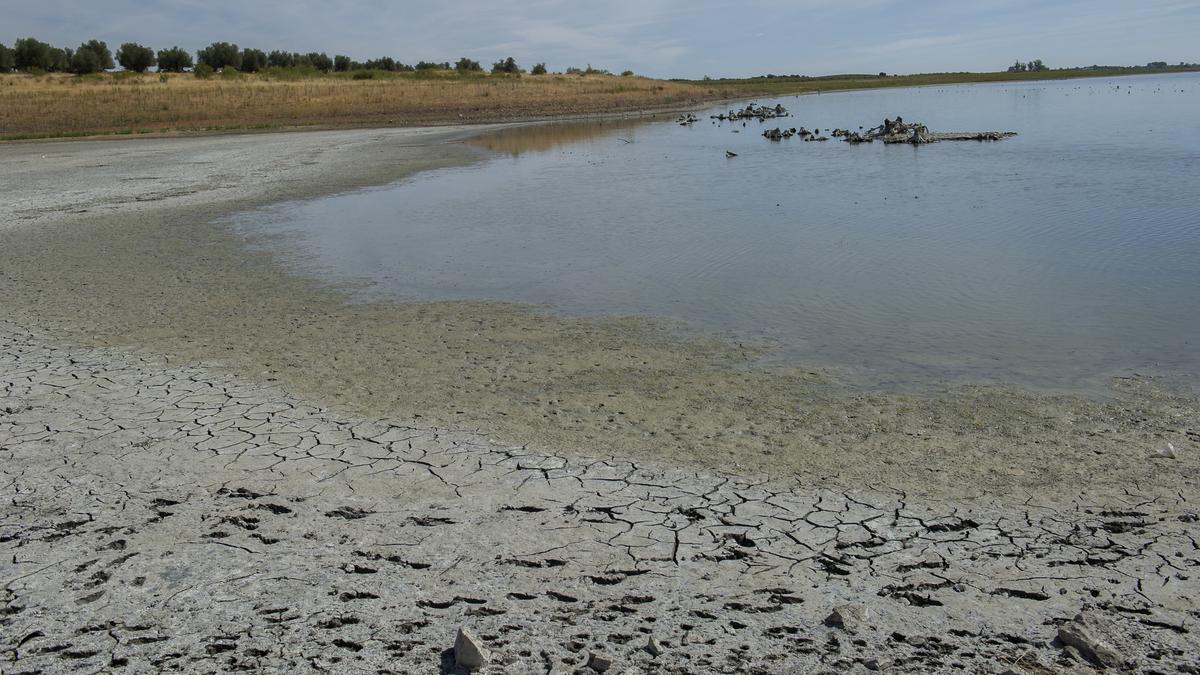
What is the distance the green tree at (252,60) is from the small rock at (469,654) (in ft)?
257

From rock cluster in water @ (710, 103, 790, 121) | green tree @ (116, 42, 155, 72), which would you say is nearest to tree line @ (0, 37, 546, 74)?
green tree @ (116, 42, 155, 72)

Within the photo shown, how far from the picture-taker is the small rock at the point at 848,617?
357 cm

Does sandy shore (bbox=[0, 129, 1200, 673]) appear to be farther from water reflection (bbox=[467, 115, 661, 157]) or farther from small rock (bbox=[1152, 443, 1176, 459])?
water reflection (bbox=[467, 115, 661, 157])

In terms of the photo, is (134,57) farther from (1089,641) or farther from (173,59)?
(1089,641)

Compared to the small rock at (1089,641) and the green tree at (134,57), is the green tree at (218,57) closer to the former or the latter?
the green tree at (134,57)

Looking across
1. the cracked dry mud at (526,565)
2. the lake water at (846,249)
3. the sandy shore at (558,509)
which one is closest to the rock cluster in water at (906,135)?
the lake water at (846,249)

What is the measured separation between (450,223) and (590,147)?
48.0 feet

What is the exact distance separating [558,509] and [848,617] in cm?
159

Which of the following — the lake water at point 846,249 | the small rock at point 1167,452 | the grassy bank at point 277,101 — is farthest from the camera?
the grassy bank at point 277,101

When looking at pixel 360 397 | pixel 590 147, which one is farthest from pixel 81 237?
pixel 590 147

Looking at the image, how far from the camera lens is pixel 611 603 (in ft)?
12.4

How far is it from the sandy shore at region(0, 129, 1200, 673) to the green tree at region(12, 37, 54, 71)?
7095 cm

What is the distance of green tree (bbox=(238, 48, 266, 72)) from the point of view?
74625 mm

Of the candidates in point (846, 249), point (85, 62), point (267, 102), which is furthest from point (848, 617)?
point (85, 62)
